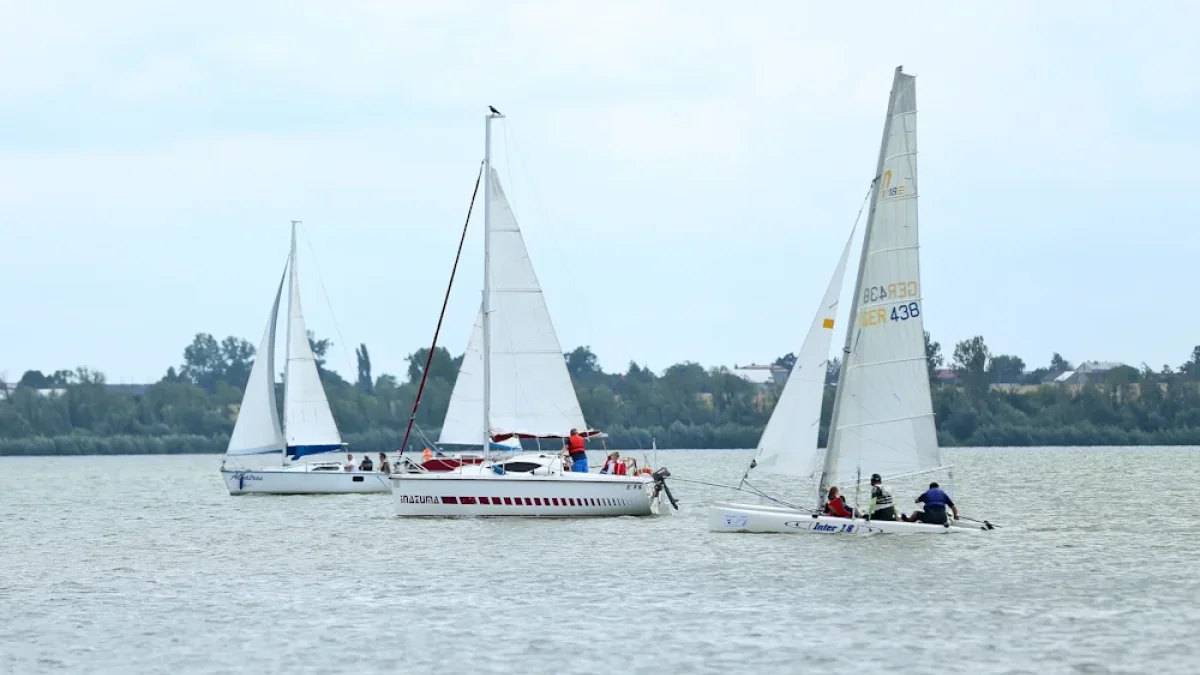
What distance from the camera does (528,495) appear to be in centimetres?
4734

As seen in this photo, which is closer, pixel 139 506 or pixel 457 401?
pixel 457 401

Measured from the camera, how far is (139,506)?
69688 mm

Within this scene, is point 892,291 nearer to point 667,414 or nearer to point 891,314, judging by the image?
point 891,314

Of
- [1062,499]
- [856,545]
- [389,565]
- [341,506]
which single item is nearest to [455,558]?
[389,565]

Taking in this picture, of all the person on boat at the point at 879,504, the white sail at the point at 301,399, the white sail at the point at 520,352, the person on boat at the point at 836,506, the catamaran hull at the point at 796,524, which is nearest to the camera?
the person on boat at the point at 879,504

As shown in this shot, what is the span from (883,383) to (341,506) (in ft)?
92.9

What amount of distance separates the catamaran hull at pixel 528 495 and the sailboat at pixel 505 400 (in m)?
0.03

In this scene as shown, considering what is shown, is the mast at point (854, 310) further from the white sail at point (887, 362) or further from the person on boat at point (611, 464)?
the person on boat at point (611, 464)

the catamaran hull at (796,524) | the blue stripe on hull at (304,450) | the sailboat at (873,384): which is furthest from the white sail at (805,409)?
the blue stripe on hull at (304,450)

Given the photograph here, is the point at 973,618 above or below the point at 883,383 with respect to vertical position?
below

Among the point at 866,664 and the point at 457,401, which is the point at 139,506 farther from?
the point at 866,664

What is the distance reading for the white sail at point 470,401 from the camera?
164 feet

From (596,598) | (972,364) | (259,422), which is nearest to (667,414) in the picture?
(972,364)

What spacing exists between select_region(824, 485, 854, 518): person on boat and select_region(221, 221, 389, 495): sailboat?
103 feet
